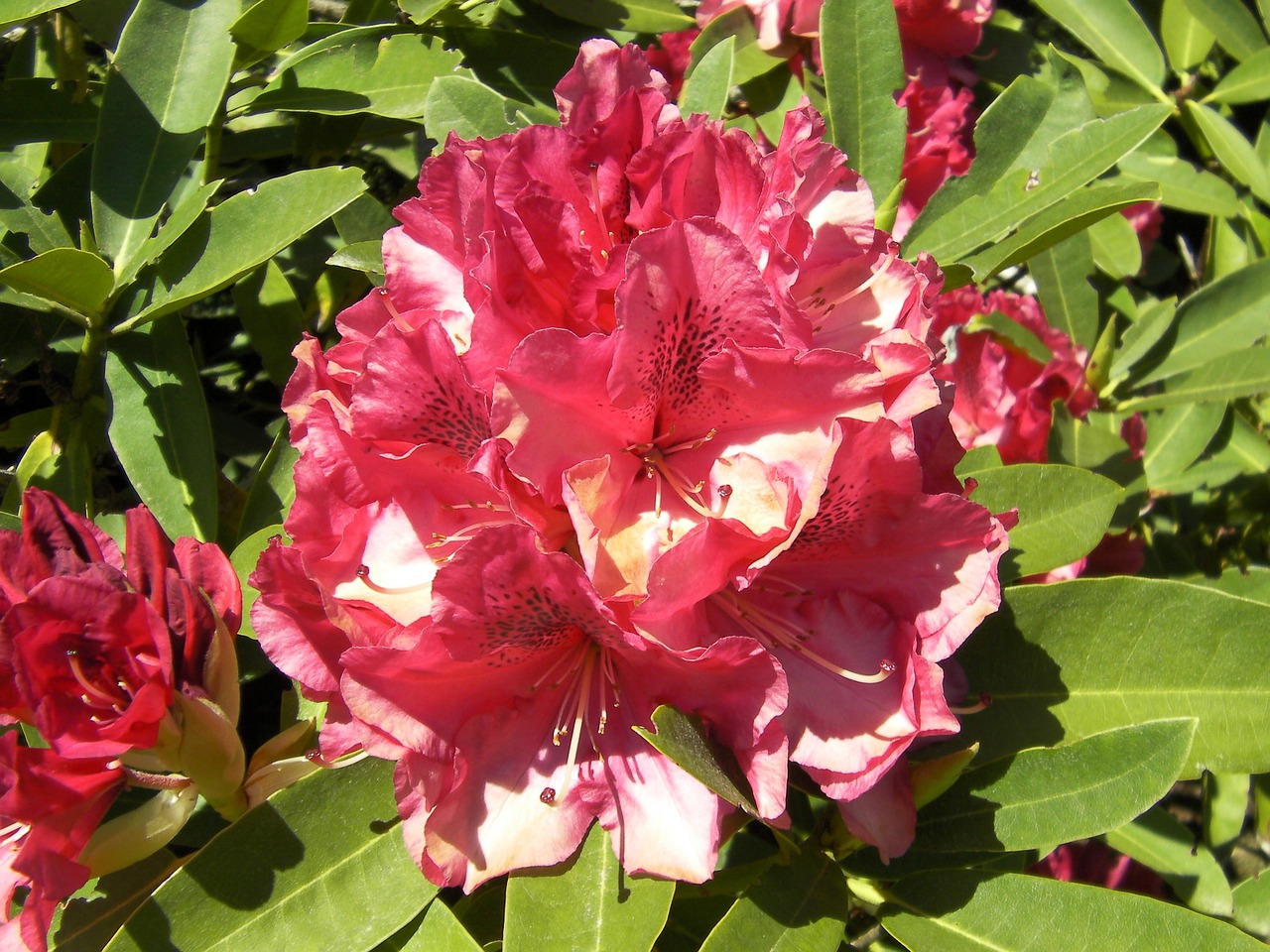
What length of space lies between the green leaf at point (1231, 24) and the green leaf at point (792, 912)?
6.33 ft

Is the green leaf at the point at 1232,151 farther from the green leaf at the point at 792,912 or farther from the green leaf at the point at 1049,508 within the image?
the green leaf at the point at 792,912

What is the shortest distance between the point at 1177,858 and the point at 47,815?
180 cm

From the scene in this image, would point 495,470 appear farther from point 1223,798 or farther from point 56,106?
point 1223,798

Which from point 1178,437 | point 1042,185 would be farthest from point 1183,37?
point 1042,185

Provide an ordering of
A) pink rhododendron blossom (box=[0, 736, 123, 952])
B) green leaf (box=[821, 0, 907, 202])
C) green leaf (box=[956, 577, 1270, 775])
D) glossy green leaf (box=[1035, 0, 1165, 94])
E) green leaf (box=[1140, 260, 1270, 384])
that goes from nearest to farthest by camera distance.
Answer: pink rhododendron blossom (box=[0, 736, 123, 952]), green leaf (box=[956, 577, 1270, 775]), green leaf (box=[821, 0, 907, 202]), green leaf (box=[1140, 260, 1270, 384]), glossy green leaf (box=[1035, 0, 1165, 94])

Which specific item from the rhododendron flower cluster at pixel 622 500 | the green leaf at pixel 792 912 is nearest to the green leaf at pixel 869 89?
the rhododendron flower cluster at pixel 622 500

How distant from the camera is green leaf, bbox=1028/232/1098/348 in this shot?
195cm

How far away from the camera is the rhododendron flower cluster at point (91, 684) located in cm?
92

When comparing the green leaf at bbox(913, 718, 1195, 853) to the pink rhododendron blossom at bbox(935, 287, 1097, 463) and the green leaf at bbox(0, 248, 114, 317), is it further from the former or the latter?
the green leaf at bbox(0, 248, 114, 317)

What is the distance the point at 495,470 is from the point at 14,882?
668 millimetres

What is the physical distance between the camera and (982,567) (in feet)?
3.01

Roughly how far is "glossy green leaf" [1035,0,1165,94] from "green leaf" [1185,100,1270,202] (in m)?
0.11

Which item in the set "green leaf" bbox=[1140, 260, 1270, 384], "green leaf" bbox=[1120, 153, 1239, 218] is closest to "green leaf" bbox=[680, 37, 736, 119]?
"green leaf" bbox=[1140, 260, 1270, 384]

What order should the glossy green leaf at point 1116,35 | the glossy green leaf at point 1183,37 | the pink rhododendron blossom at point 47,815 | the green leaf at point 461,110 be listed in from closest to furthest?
1. the pink rhododendron blossom at point 47,815
2. the green leaf at point 461,110
3. the glossy green leaf at point 1116,35
4. the glossy green leaf at point 1183,37
